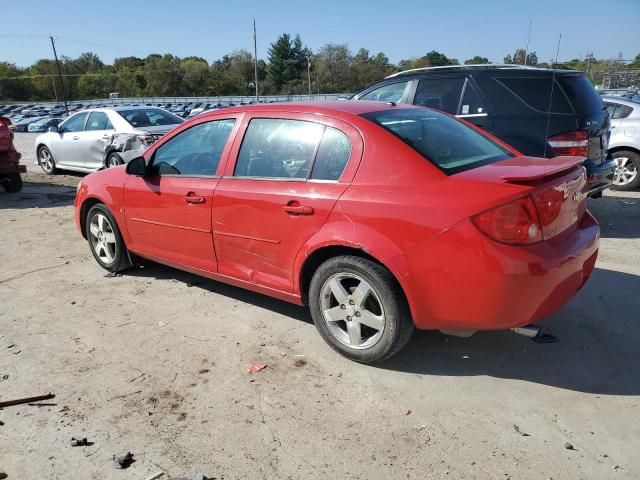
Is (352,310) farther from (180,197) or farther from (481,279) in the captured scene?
(180,197)

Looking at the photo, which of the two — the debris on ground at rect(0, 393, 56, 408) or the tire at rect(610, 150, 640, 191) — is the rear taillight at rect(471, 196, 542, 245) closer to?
the debris on ground at rect(0, 393, 56, 408)

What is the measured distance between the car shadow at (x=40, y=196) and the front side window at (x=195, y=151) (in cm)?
552

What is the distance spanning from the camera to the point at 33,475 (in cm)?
244

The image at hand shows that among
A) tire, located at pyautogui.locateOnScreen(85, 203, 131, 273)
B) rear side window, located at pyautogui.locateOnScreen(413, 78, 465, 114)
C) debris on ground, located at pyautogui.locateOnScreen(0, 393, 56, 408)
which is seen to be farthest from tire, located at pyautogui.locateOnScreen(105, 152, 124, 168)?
debris on ground, located at pyautogui.locateOnScreen(0, 393, 56, 408)

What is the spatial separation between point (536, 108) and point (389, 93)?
202 centimetres

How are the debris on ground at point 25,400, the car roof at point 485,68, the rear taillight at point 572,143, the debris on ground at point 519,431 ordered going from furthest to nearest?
1. the car roof at point 485,68
2. the rear taillight at point 572,143
3. the debris on ground at point 25,400
4. the debris on ground at point 519,431

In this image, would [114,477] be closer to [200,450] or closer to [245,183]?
[200,450]

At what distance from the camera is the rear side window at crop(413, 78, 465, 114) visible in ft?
21.3

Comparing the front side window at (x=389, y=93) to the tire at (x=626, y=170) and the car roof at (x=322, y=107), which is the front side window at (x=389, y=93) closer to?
the car roof at (x=322, y=107)

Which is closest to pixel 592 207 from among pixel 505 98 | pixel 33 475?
pixel 505 98

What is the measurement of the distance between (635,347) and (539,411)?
3.73 ft

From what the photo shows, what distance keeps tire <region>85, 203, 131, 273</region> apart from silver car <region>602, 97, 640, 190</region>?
8.08 meters

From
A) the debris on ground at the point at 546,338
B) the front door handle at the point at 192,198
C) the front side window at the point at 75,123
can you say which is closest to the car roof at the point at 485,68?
the debris on ground at the point at 546,338

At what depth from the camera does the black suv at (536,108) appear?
5758mm
